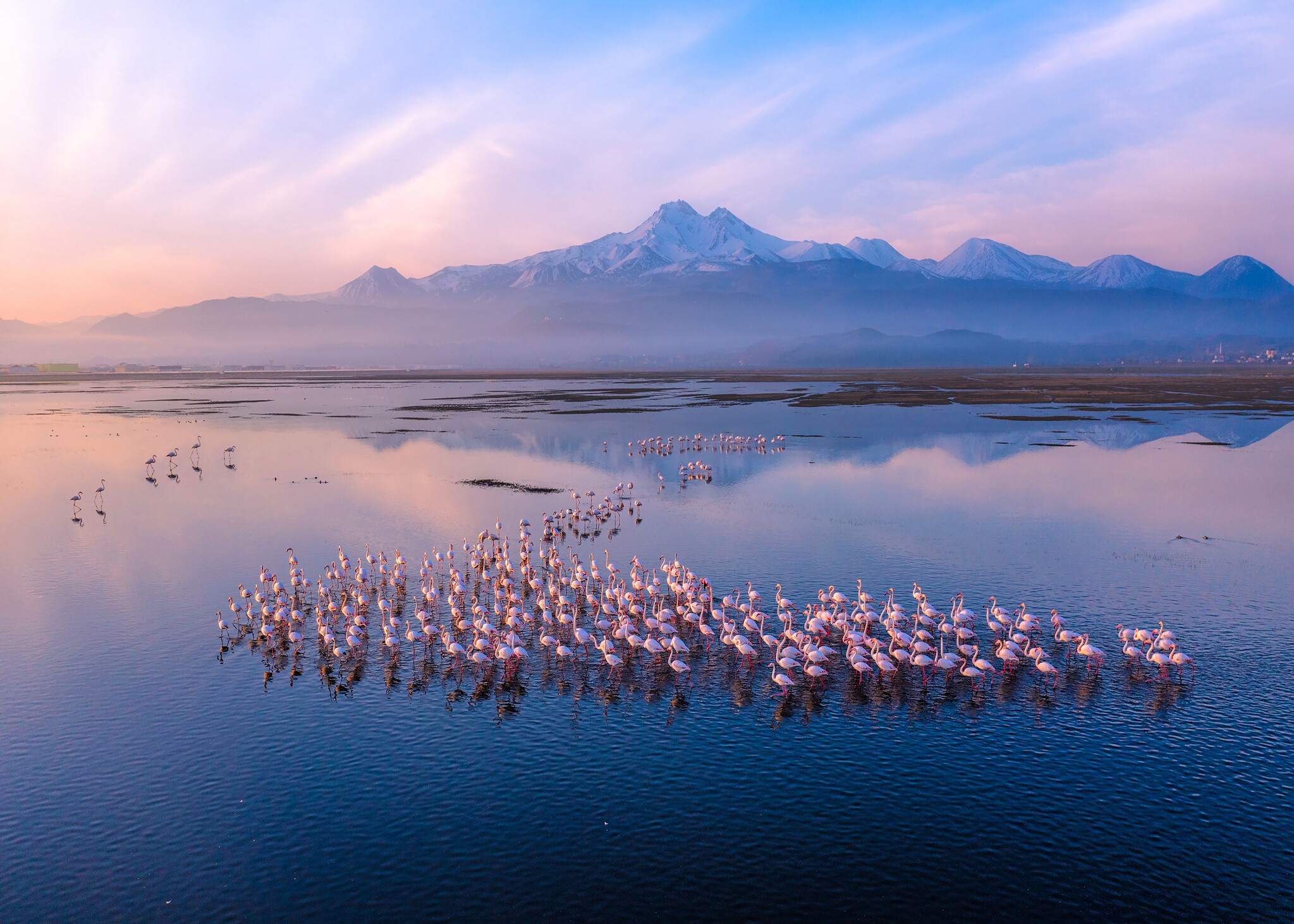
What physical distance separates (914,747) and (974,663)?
6433 mm

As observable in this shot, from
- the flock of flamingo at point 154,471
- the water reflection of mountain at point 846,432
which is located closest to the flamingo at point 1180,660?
the water reflection of mountain at point 846,432

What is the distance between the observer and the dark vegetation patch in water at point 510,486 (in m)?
63.6

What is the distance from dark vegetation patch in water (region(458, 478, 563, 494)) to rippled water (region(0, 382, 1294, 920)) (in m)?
13.3

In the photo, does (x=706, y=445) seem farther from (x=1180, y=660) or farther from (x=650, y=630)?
(x=1180, y=660)

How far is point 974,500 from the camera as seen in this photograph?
193 feet

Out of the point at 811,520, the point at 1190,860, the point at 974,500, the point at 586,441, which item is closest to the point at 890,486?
the point at 974,500

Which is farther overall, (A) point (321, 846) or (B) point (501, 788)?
(B) point (501, 788)

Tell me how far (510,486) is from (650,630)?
34.0 metres

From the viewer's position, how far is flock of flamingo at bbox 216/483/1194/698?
29844 mm

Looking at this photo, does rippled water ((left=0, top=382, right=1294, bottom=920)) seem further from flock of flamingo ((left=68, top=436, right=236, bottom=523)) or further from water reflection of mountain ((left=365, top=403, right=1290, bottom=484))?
water reflection of mountain ((left=365, top=403, right=1290, bottom=484))

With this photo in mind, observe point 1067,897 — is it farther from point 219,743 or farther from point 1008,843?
→ point 219,743

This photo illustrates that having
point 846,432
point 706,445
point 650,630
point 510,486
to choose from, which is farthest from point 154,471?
point 846,432

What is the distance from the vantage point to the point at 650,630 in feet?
111

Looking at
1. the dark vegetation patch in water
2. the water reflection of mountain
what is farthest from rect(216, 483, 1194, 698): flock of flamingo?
the water reflection of mountain
